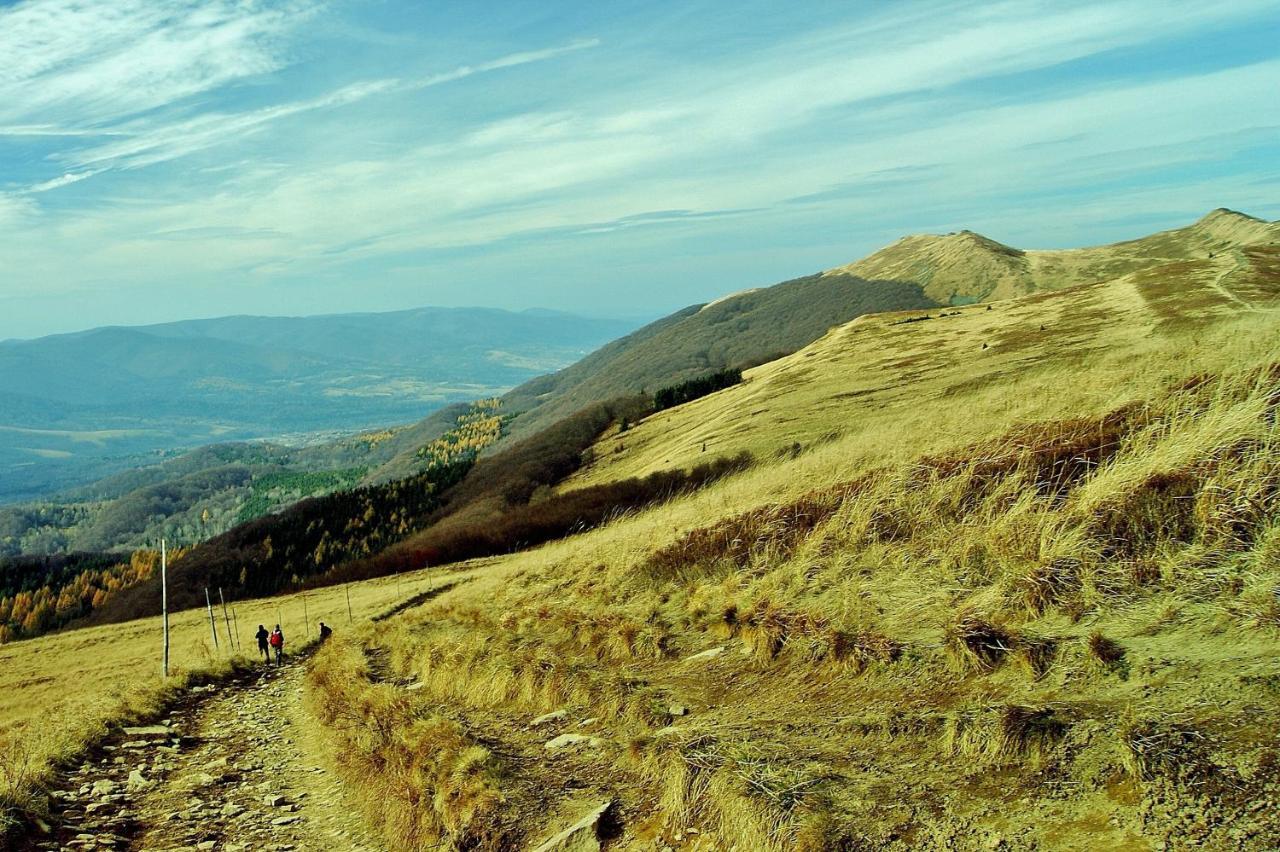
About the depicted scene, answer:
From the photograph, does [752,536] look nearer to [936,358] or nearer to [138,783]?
[138,783]

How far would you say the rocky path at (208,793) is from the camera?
11586 mm

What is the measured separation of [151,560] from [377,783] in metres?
218

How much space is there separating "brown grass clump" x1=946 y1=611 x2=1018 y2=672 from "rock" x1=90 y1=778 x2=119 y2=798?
49.0 feet

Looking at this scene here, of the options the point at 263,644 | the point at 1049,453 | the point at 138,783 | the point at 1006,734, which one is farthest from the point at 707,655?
the point at 263,644

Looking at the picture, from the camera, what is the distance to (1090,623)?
9516mm

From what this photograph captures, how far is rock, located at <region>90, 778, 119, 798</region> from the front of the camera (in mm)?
13797

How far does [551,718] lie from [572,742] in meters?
1.47

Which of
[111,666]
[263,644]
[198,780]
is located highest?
[198,780]

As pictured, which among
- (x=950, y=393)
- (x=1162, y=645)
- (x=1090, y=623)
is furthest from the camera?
(x=950, y=393)

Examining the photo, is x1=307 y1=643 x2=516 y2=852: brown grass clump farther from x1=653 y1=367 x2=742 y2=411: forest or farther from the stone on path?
x1=653 y1=367 x2=742 y2=411: forest

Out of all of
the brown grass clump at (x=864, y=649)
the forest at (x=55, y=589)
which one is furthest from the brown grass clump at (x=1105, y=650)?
the forest at (x=55, y=589)

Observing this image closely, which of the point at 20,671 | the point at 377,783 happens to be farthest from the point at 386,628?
the point at 20,671

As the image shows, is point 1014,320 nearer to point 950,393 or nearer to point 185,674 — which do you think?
point 950,393

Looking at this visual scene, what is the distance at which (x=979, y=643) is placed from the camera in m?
9.57
